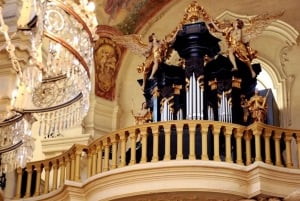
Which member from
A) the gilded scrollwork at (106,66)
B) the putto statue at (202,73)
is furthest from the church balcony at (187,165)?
the gilded scrollwork at (106,66)

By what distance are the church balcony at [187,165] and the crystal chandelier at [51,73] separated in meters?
2.23

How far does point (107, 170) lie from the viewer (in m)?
10.5

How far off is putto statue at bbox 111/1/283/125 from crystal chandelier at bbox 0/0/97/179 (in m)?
3.82

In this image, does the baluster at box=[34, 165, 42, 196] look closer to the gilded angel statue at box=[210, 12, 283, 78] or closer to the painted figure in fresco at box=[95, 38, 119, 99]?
the painted figure in fresco at box=[95, 38, 119, 99]

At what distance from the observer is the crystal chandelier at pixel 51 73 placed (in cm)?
711

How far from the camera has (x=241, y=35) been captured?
12.4m

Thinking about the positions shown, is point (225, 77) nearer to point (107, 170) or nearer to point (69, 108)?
point (107, 170)

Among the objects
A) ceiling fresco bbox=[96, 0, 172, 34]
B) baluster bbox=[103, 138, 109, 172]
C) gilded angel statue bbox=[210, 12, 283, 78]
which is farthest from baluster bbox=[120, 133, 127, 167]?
ceiling fresco bbox=[96, 0, 172, 34]

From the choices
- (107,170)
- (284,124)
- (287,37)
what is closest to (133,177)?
(107,170)

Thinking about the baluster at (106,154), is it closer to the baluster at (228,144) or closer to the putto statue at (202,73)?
the putto statue at (202,73)

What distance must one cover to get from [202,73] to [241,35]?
1.02 metres

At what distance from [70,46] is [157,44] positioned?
5499 mm

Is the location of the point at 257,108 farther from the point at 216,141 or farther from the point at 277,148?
the point at 216,141

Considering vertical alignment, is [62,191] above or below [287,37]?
below
